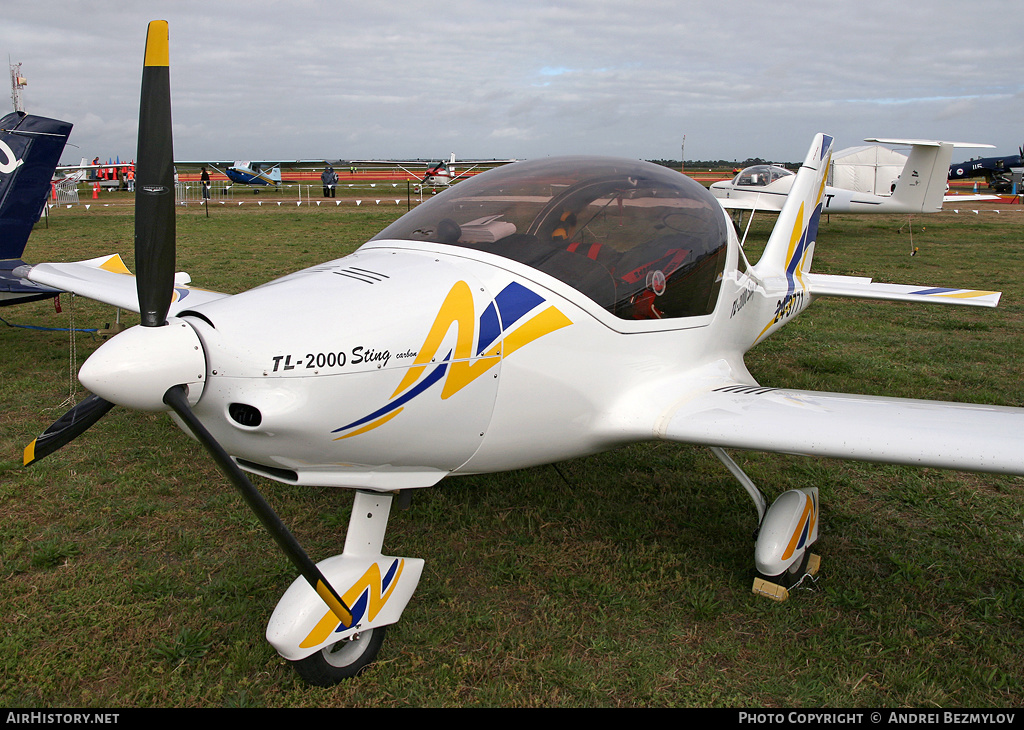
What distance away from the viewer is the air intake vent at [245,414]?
90.4 inches

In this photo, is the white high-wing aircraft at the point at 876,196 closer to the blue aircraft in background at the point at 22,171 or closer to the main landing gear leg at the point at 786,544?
the blue aircraft in background at the point at 22,171

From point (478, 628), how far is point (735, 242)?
2.73 meters

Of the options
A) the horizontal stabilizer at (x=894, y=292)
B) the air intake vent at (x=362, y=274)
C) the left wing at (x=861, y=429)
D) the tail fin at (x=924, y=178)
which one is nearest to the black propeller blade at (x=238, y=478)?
the air intake vent at (x=362, y=274)

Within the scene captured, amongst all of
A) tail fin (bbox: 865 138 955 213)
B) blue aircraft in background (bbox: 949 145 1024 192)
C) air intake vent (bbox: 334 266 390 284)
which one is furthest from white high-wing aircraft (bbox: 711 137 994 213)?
blue aircraft in background (bbox: 949 145 1024 192)

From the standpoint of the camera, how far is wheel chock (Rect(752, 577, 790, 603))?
328 cm

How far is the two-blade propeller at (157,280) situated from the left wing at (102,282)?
Result: 258 cm

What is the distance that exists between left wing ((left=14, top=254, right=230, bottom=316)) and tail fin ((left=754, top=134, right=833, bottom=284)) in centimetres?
418

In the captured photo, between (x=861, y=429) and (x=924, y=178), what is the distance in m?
20.8

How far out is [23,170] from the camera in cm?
735

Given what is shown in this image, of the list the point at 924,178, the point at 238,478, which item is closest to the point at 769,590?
the point at 238,478

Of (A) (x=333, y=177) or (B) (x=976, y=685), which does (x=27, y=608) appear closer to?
(B) (x=976, y=685)

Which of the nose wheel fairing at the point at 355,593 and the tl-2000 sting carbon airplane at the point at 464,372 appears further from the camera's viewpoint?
the nose wheel fairing at the point at 355,593

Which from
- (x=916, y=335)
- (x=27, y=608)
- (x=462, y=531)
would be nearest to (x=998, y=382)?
(x=916, y=335)

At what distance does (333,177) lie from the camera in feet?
123
